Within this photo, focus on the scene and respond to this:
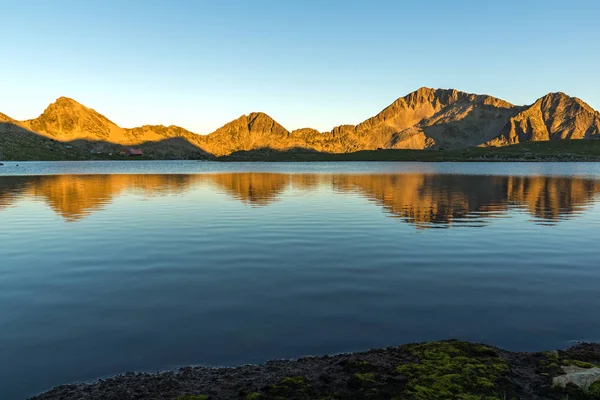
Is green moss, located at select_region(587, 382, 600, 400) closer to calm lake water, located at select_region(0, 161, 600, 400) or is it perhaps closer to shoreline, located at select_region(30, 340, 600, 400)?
shoreline, located at select_region(30, 340, 600, 400)

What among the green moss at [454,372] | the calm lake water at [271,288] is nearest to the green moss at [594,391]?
the green moss at [454,372]

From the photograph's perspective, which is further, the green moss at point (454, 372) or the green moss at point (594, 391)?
the green moss at point (454, 372)

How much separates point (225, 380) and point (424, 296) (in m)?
11.0

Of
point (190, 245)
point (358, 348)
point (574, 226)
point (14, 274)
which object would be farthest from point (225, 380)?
point (574, 226)

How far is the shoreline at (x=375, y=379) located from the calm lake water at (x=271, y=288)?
3.46 ft

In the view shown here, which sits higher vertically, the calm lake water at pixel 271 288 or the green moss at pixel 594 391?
the green moss at pixel 594 391

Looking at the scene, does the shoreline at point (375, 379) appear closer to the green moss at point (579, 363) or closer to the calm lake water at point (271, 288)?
the green moss at point (579, 363)

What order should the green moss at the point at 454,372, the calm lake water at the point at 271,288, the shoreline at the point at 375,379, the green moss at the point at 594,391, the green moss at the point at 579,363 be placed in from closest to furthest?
1. the green moss at the point at 594,391
2. the green moss at the point at 454,372
3. the shoreline at the point at 375,379
4. the green moss at the point at 579,363
5. the calm lake water at the point at 271,288

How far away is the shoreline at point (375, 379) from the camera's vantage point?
34.3 feet

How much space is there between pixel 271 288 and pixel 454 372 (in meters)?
10.7

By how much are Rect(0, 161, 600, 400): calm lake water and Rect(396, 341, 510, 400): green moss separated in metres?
1.85

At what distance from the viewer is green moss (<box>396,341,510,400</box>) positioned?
407 inches

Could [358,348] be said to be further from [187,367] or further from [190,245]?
[190,245]

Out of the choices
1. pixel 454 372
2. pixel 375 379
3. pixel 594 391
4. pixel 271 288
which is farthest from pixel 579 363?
pixel 271 288
